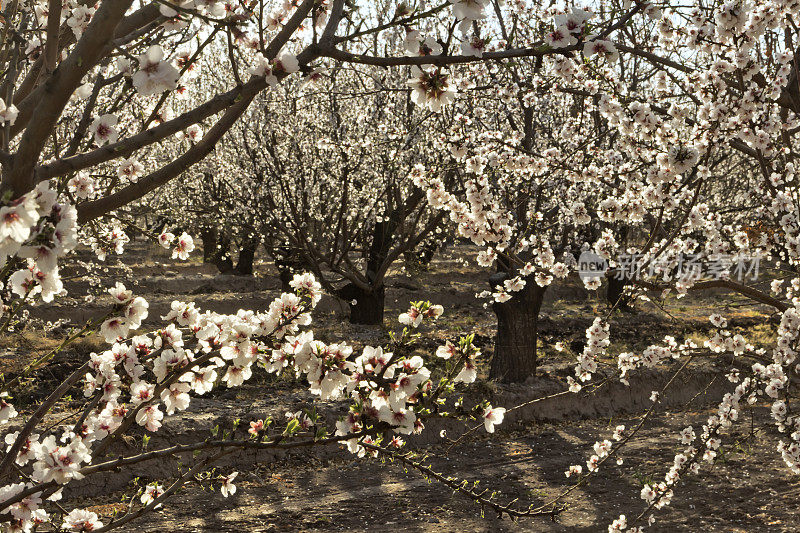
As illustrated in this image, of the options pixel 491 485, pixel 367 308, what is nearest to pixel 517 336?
pixel 491 485

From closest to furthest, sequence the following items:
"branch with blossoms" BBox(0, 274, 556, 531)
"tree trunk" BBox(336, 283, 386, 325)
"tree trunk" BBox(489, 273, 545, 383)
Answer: "branch with blossoms" BBox(0, 274, 556, 531)
"tree trunk" BBox(489, 273, 545, 383)
"tree trunk" BBox(336, 283, 386, 325)

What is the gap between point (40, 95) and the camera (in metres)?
2.47

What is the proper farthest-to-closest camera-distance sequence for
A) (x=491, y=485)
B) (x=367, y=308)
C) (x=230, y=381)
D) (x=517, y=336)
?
(x=367, y=308)
(x=517, y=336)
(x=491, y=485)
(x=230, y=381)

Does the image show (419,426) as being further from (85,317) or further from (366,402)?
(85,317)

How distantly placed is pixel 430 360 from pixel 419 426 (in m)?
8.76

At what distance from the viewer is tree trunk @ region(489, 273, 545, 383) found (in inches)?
410

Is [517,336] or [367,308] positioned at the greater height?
[367,308]

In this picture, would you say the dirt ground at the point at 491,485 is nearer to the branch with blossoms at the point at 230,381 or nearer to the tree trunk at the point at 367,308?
the branch with blossoms at the point at 230,381

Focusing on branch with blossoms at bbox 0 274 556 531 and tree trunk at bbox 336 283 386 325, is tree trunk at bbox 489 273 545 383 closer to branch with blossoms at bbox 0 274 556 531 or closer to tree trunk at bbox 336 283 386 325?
tree trunk at bbox 336 283 386 325

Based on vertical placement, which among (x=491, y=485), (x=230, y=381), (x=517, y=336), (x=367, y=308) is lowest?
(x=491, y=485)

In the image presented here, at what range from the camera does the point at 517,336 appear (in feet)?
34.7

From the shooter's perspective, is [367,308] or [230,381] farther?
[367,308]

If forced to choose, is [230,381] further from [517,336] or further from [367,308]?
[367,308]

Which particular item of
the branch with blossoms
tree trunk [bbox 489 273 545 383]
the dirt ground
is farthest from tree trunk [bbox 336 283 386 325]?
the branch with blossoms
